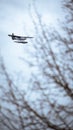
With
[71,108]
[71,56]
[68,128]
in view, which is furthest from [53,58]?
[68,128]

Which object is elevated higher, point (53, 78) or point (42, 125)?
point (53, 78)

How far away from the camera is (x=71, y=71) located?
9984 millimetres

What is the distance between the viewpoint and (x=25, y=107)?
9.00 metres

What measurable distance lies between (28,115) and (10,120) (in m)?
0.78

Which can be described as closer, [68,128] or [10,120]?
[68,128]

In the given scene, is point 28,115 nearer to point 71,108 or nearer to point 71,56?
point 71,108

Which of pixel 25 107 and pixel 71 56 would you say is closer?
pixel 25 107

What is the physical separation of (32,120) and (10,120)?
88 cm

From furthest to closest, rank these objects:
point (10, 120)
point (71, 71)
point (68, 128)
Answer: point (71, 71), point (10, 120), point (68, 128)

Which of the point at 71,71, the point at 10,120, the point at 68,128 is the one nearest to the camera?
the point at 68,128

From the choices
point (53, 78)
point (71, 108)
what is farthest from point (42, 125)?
point (53, 78)

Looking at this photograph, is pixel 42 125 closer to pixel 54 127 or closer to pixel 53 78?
pixel 54 127

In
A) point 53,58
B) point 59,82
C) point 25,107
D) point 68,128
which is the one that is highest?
point 53,58

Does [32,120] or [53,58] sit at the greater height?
[53,58]
